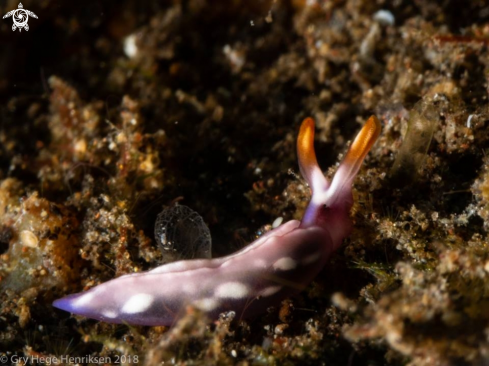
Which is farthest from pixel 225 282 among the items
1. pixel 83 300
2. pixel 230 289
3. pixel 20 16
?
pixel 20 16

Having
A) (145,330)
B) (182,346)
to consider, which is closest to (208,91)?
(145,330)

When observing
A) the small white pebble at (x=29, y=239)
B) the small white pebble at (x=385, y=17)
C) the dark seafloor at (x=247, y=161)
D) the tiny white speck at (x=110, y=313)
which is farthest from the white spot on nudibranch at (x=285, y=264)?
the small white pebble at (x=385, y=17)

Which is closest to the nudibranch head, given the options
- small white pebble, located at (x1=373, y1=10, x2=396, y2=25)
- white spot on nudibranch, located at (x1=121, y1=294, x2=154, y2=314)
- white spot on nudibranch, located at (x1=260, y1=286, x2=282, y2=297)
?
white spot on nudibranch, located at (x1=260, y1=286, x2=282, y2=297)

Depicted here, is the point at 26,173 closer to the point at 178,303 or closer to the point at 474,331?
the point at 178,303

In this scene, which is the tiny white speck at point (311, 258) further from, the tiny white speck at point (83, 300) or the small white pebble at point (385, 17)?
the small white pebble at point (385, 17)

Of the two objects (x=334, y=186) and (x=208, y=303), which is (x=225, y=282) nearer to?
(x=208, y=303)
